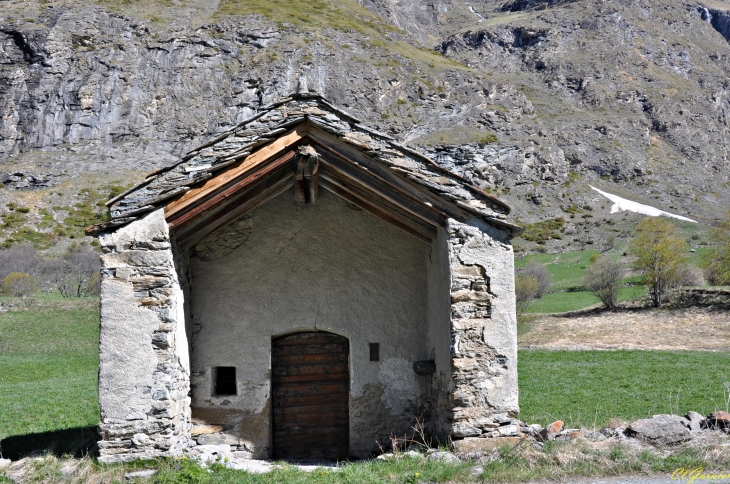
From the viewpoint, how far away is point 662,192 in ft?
245

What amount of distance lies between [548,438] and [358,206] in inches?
159

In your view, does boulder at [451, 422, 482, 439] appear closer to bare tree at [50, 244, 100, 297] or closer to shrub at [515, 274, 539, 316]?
shrub at [515, 274, 539, 316]

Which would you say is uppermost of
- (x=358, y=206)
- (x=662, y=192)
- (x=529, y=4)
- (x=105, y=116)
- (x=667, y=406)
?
(x=529, y=4)

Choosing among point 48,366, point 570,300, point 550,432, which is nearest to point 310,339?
point 550,432

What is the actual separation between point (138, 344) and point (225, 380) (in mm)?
2111

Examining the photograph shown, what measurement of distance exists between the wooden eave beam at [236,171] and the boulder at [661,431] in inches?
221

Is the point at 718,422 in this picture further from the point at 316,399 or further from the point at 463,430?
the point at 316,399

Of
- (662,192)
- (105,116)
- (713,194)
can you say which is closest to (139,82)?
(105,116)

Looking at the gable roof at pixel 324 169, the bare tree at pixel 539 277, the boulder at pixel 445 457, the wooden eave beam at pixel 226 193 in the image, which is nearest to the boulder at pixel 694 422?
the boulder at pixel 445 457

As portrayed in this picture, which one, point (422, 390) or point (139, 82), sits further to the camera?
point (139, 82)

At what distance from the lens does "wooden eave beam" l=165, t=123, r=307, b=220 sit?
731cm

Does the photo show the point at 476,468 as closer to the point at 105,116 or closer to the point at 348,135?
the point at 348,135

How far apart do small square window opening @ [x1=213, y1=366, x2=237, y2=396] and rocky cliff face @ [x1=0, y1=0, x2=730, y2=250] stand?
45762 millimetres

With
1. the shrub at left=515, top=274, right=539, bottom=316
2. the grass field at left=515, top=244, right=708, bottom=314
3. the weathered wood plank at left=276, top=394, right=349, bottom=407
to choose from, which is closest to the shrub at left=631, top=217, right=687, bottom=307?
the grass field at left=515, top=244, right=708, bottom=314
